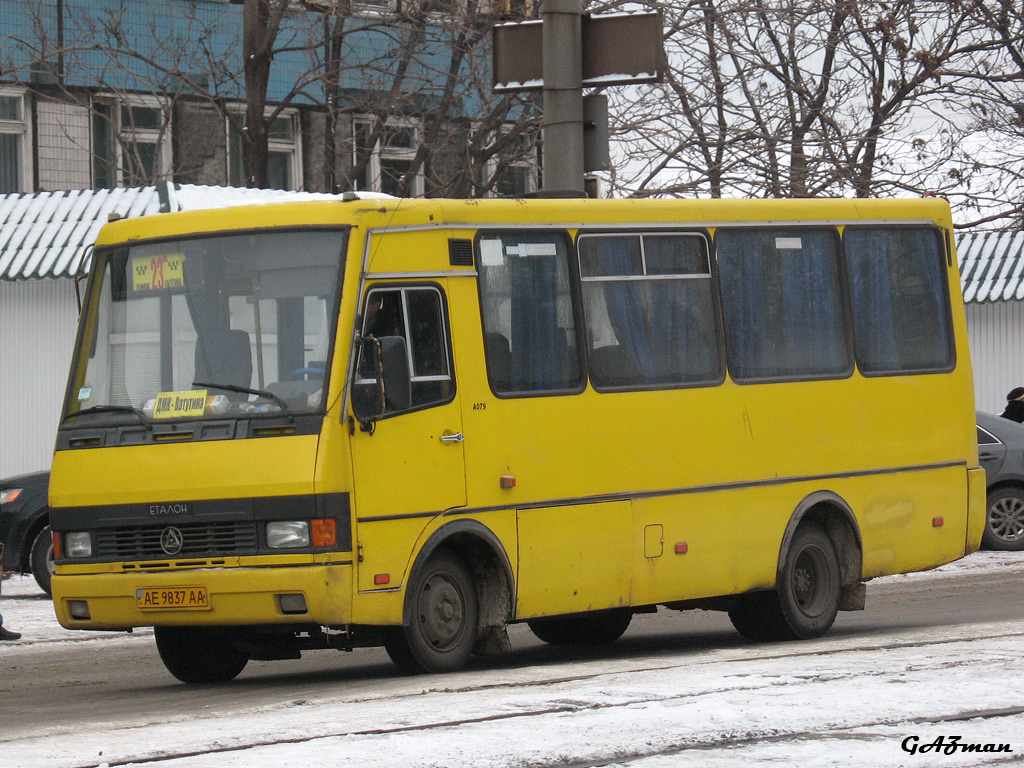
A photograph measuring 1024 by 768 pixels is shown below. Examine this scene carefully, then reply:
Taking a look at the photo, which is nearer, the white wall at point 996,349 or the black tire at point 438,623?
the black tire at point 438,623

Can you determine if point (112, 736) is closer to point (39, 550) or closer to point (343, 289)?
point (343, 289)

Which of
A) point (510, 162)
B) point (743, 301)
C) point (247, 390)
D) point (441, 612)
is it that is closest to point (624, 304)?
point (743, 301)

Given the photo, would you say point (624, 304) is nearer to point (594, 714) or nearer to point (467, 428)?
point (467, 428)

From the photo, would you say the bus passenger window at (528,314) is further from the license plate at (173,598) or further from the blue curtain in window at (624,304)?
the license plate at (173,598)

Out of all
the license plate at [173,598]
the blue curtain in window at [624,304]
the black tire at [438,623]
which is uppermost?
the blue curtain in window at [624,304]

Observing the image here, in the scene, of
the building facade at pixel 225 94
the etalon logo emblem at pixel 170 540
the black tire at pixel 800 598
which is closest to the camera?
the etalon logo emblem at pixel 170 540

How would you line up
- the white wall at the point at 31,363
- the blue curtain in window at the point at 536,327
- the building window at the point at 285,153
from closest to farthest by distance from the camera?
the blue curtain in window at the point at 536,327
the white wall at the point at 31,363
the building window at the point at 285,153

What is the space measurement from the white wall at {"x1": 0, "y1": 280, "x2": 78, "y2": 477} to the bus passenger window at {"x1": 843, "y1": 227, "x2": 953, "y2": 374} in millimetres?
11368

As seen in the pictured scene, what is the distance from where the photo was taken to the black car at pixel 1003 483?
21.0 metres

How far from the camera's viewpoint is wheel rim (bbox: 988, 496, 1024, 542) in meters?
21.2

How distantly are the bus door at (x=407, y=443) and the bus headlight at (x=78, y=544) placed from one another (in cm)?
161

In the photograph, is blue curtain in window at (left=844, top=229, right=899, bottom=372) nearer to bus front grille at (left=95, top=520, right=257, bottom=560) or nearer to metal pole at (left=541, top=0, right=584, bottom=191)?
metal pole at (left=541, top=0, right=584, bottom=191)

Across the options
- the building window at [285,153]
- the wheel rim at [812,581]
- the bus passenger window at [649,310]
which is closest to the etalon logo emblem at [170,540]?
the bus passenger window at [649,310]

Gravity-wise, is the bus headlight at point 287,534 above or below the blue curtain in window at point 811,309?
below
